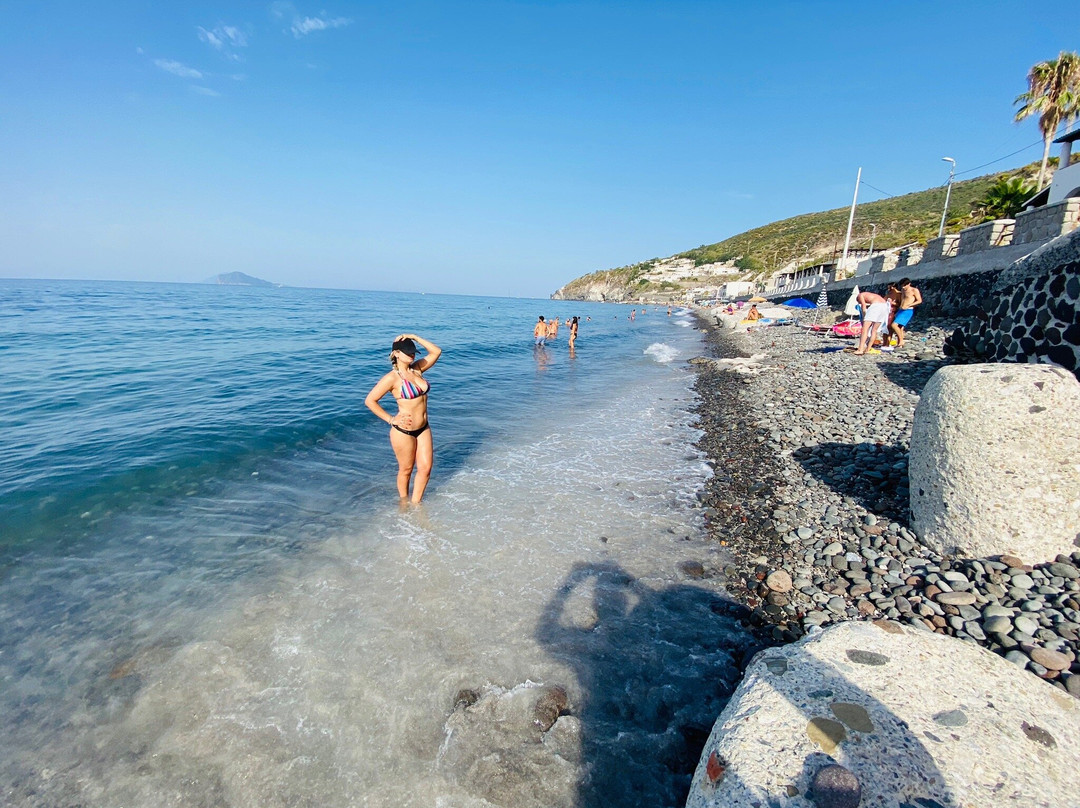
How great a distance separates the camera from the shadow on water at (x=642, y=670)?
3123 millimetres

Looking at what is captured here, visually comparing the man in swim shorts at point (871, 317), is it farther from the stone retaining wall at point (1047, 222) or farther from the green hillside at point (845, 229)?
the green hillside at point (845, 229)

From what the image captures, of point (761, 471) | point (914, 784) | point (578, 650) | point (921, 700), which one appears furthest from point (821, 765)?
point (761, 471)

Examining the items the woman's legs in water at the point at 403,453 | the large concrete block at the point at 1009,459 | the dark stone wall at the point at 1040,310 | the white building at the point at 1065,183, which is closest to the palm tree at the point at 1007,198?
the white building at the point at 1065,183

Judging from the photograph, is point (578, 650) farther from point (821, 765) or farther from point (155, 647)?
point (155, 647)

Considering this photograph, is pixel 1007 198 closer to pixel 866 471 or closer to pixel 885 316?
pixel 885 316

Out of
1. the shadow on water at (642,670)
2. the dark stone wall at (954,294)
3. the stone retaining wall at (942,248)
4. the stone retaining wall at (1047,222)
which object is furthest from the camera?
the stone retaining wall at (942,248)

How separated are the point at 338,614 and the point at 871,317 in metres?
16.4

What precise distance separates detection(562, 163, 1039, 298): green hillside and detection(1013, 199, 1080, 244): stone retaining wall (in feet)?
83.4

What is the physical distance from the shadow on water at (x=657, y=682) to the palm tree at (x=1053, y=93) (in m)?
44.9

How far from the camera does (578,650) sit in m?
4.15

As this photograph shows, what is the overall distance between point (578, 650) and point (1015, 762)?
2780 millimetres

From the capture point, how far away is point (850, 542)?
512 centimetres

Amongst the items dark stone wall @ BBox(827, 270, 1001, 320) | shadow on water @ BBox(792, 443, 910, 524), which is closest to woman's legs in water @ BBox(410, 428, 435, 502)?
shadow on water @ BBox(792, 443, 910, 524)

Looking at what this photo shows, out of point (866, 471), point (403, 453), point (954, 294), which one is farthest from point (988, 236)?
point (403, 453)
